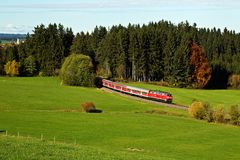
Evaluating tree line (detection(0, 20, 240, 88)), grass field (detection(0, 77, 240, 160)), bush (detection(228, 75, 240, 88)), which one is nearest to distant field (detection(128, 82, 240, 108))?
grass field (detection(0, 77, 240, 160))

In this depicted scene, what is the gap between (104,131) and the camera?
5825 cm

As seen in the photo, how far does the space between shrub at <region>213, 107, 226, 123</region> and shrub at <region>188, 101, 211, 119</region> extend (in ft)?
3.59

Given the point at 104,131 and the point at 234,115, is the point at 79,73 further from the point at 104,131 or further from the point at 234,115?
the point at 104,131

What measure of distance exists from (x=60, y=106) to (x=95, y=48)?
76.3 m

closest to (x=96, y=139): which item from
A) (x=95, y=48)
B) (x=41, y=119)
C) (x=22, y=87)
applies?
(x=41, y=119)

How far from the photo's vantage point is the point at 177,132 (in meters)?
60.9

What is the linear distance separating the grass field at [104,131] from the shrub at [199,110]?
1746 millimetres

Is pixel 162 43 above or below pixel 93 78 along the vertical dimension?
above

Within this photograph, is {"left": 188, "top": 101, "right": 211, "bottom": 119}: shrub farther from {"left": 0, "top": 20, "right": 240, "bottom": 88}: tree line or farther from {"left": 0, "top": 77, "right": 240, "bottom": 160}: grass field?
{"left": 0, "top": 20, "right": 240, "bottom": 88}: tree line

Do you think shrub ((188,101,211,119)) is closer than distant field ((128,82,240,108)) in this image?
Yes

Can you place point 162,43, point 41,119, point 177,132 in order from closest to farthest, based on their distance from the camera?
1. point 177,132
2. point 41,119
3. point 162,43

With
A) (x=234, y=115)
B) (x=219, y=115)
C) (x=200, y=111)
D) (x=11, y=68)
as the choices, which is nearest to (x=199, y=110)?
(x=200, y=111)

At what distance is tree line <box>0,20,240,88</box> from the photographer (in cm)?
13200

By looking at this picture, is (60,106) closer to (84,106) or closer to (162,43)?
(84,106)
